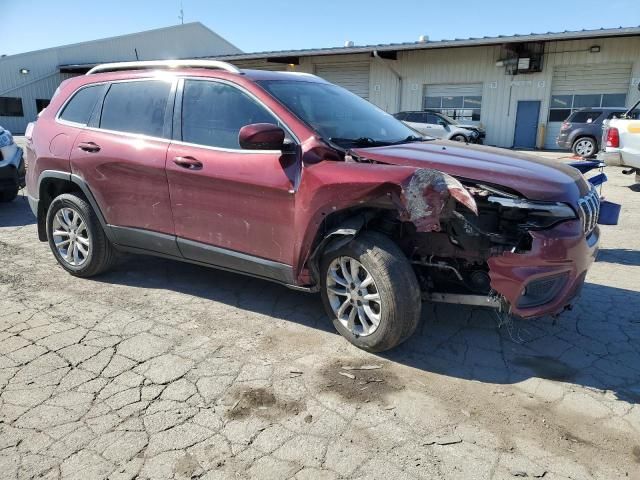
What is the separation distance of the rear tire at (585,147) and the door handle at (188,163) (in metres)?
15.5

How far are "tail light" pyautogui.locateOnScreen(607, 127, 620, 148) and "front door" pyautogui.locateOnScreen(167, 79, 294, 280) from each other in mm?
9017

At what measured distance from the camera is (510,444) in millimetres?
2479

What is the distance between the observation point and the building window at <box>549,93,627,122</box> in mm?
20250

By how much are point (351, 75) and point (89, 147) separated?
23.9m

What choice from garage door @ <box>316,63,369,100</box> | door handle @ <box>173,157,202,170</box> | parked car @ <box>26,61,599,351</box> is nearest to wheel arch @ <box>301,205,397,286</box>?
parked car @ <box>26,61,599,351</box>

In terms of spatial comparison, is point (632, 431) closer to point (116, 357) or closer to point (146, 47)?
Answer: point (116, 357)

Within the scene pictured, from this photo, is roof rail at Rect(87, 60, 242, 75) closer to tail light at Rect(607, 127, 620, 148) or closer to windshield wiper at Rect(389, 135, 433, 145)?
windshield wiper at Rect(389, 135, 433, 145)

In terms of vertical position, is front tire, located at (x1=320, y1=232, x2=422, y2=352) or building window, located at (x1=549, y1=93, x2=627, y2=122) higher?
building window, located at (x1=549, y1=93, x2=627, y2=122)

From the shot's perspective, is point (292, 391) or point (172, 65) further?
point (172, 65)

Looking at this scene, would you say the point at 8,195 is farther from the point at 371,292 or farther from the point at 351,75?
the point at 351,75

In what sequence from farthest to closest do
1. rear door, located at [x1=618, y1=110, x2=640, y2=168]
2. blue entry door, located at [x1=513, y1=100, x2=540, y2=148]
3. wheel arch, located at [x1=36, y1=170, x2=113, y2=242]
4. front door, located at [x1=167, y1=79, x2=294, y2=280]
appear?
blue entry door, located at [x1=513, y1=100, x2=540, y2=148] → rear door, located at [x1=618, y1=110, x2=640, y2=168] → wheel arch, located at [x1=36, y1=170, x2=113, y2=242] → front door, located at [x1=167, y1=79, x2=294, y2=280]

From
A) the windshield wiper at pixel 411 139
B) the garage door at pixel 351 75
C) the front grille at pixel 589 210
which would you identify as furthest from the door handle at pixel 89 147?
the garage door at pixel 351 75

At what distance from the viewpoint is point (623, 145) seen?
9.85 m

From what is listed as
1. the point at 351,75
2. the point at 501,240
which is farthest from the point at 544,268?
the point at 351,75
